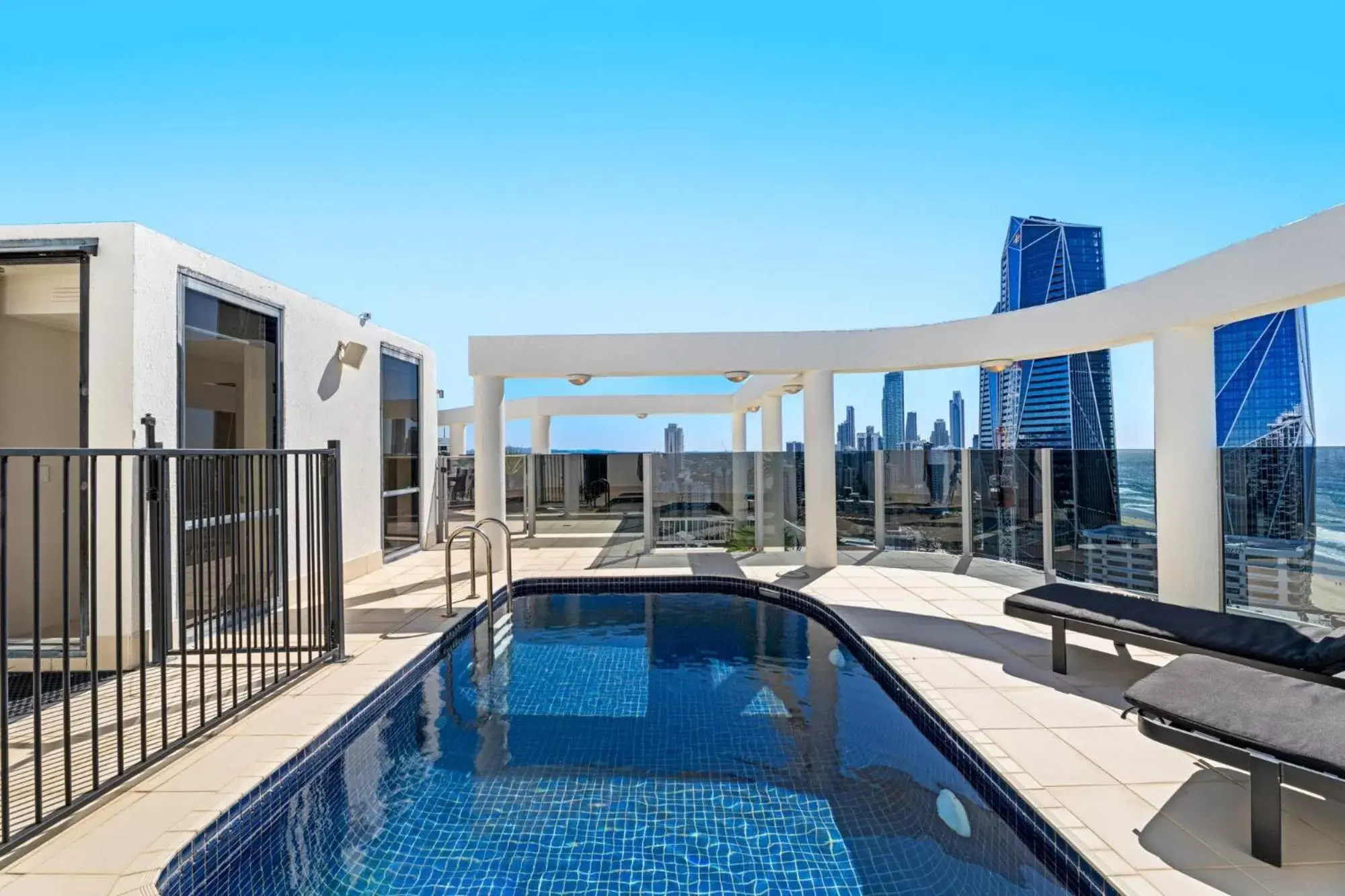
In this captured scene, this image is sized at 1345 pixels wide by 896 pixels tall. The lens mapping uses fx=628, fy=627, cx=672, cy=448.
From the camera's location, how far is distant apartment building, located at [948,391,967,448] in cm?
4966

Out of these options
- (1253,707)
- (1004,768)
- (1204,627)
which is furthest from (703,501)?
(1253,707)

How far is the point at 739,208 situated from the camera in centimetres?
1108

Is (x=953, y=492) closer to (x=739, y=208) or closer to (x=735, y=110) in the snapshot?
(x=739, y=208)

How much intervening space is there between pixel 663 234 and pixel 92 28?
8194 millimetres

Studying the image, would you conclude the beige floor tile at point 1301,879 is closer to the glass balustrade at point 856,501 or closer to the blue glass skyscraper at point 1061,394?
the blue glass skyscraper at point 1061,394

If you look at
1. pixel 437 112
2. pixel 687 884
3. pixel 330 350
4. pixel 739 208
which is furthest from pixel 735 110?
pixel 687 884

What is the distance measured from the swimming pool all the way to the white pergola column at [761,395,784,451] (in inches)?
292

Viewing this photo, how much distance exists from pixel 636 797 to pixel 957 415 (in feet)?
188

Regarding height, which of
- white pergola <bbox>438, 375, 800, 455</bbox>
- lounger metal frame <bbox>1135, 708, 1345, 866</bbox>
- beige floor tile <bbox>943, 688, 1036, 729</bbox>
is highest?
white pergola <bbox>438, 375, 800, 455</bbox>

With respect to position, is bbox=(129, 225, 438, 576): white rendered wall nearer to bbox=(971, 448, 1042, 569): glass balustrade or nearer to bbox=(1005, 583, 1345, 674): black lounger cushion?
bbox=(1005, 583, 1345, 674): black lounger cushion

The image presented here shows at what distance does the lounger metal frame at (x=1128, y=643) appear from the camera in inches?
137

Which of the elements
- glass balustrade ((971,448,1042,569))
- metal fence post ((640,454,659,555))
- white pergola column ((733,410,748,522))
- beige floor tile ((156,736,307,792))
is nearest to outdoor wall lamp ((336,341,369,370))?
metal fence post ((640,454,659,555))

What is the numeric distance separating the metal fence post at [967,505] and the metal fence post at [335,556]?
8590 millimetres

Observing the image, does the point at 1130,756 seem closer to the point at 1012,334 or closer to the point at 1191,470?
the point at 1191,470
